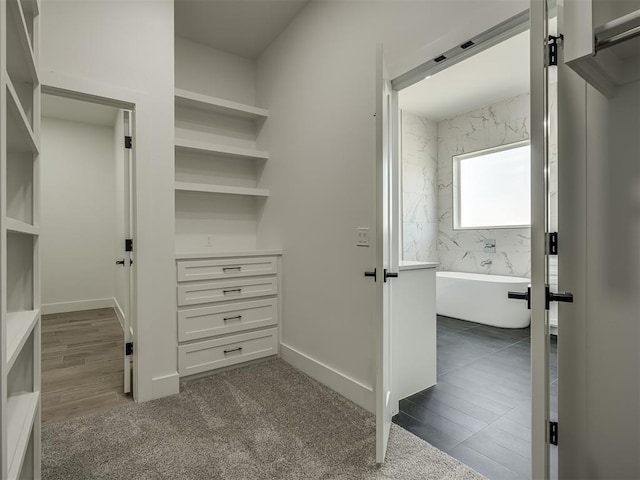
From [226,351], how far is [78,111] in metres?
4.15

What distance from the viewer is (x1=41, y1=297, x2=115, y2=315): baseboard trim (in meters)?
4.80

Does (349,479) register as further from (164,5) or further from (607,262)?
(164,5)

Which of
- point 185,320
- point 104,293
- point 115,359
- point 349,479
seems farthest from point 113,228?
point 349,479

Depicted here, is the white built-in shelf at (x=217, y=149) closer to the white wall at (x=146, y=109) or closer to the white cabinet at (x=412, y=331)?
the white wall at (x=146, y=109)

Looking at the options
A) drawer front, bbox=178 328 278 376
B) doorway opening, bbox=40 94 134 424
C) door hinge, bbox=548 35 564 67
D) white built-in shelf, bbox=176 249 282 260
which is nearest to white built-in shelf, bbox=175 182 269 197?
white built-in shelf, bbox=176 249 282 260

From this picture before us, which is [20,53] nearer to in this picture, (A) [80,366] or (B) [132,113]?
(B) [132,113]

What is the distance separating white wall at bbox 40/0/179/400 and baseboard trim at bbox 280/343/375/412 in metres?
0.92

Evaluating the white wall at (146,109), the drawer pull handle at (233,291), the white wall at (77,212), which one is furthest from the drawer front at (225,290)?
the white wall at (77,212)

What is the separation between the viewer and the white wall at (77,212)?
485 centimetres

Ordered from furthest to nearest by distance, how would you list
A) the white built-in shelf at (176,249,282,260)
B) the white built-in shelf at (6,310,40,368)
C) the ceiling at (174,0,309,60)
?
the ceiling at (174,0,309,60), the white built-in shelf at (176,249,282,260), the white built-in shelf at (6,310,40,368)

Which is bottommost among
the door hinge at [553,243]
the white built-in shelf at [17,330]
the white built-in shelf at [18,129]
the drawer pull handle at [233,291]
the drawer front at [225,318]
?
the drawer front at [225,318]

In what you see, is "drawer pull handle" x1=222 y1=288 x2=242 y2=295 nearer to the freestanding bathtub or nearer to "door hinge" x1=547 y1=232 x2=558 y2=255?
"door hinge" x1=547 y1=232 x2=558 y2=255

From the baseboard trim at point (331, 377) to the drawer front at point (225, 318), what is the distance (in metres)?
0.33

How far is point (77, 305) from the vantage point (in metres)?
5.02
